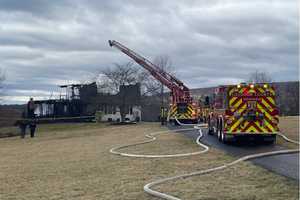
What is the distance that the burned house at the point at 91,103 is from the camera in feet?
197

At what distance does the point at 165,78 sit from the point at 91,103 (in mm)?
22314

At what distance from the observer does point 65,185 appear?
32.0 ft

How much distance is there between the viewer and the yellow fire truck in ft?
57.5

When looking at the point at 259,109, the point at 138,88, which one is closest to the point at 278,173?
the point at 259,109

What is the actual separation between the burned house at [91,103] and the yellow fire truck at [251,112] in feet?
143

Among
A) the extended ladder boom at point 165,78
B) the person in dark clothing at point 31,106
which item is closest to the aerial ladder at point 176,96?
the extended ladder boom at point 165,78

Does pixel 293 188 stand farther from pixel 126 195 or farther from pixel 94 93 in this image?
pixel 94 93

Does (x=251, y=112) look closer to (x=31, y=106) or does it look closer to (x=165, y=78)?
(x=31, y=106)

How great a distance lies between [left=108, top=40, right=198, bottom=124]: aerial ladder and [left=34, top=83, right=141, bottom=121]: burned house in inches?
676

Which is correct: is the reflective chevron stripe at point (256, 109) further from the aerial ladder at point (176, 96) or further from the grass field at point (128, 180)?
the aerial ladder at point (176, 96)

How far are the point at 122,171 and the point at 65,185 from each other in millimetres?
1806

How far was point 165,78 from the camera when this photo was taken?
44531mm

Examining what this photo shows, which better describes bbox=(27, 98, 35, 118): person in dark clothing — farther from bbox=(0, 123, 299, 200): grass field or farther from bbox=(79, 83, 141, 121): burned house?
bbox=(0, 123, 299, 200): grass field

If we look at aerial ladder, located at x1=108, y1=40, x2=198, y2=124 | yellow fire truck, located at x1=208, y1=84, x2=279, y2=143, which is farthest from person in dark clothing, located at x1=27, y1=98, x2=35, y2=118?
yellow fire truck, located at x1=208, y1=84, x2=279, y2=143
